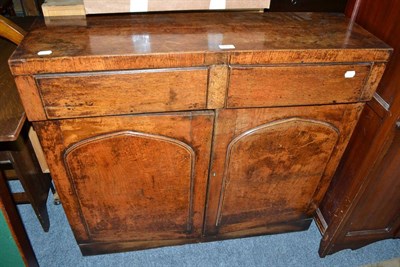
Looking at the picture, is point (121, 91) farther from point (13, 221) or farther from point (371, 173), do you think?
point (371, 173)

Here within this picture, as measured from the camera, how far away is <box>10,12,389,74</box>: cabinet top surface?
3.15ft

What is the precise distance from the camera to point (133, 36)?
3.49 ft

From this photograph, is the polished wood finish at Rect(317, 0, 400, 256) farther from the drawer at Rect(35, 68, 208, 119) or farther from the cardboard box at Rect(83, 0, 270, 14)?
the drawer at Rect(35, 68, 208, 119)

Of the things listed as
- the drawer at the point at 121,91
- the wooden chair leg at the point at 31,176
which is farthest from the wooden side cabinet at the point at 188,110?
the wooden chair leg at the point at 31,176

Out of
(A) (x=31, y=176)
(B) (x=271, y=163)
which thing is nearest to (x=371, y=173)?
(B) (x=271, y=163)

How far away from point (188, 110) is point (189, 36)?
0.79ft

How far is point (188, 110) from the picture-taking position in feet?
3.61

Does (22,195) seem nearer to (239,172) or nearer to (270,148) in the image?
(239,172)

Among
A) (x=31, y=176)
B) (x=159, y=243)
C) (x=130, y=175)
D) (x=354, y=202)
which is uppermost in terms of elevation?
(x=130, y=175)

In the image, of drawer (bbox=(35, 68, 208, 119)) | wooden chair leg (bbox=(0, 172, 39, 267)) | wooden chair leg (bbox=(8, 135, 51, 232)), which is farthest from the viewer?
wooden chair leg (bbox=(8, 135, 51, 232))

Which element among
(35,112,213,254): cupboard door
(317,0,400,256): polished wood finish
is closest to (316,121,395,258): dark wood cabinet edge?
(317,0,400,256): polished wood finish

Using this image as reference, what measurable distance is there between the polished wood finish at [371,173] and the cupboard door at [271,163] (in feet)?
0.29

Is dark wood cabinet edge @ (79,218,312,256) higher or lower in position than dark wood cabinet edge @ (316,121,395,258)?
lower

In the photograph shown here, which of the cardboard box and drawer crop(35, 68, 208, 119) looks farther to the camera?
the cardboard box
